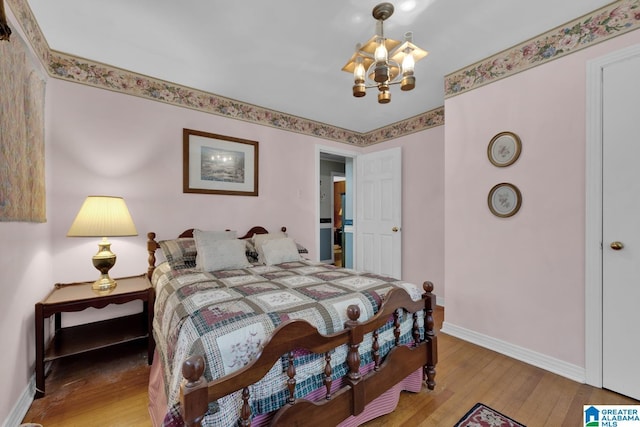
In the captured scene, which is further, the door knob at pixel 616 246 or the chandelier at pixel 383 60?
the door knob at pixel 616 246

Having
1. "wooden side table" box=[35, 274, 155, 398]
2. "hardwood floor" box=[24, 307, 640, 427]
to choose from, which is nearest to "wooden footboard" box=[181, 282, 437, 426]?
"hardwood floor" box=[24, 307, 640, 427]

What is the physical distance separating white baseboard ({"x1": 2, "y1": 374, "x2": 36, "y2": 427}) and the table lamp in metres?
0.66

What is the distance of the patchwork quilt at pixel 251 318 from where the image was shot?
1.15m

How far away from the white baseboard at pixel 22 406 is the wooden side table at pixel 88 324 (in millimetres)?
42

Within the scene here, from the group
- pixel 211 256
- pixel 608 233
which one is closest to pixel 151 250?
pixel 211 256

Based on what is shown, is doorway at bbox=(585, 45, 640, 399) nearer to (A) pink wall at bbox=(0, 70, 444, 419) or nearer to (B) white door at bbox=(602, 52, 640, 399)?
Answer: (B) white door at bbox=(602, 52, 640, 399)

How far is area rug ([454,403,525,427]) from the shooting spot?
1.57 metres

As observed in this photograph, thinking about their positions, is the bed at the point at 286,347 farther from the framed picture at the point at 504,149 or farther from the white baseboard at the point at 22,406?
the framed picture at the point at 504,149

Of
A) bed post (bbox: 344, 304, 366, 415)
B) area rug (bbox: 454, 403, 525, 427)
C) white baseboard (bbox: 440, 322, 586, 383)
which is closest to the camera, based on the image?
bed post (bbox: 344, 304, 366, 415)

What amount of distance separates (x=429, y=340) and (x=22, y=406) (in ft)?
8.46

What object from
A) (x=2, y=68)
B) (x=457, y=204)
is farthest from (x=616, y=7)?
(x=2, y=68)

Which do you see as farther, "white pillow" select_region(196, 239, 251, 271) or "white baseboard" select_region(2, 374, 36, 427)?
"white pillow" select_region(196, 239, 251, 271)

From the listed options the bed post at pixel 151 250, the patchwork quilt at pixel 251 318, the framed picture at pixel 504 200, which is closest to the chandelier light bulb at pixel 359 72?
the patchwork quilt at pixel 251 318

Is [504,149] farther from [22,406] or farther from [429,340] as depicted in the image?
[22,406]
